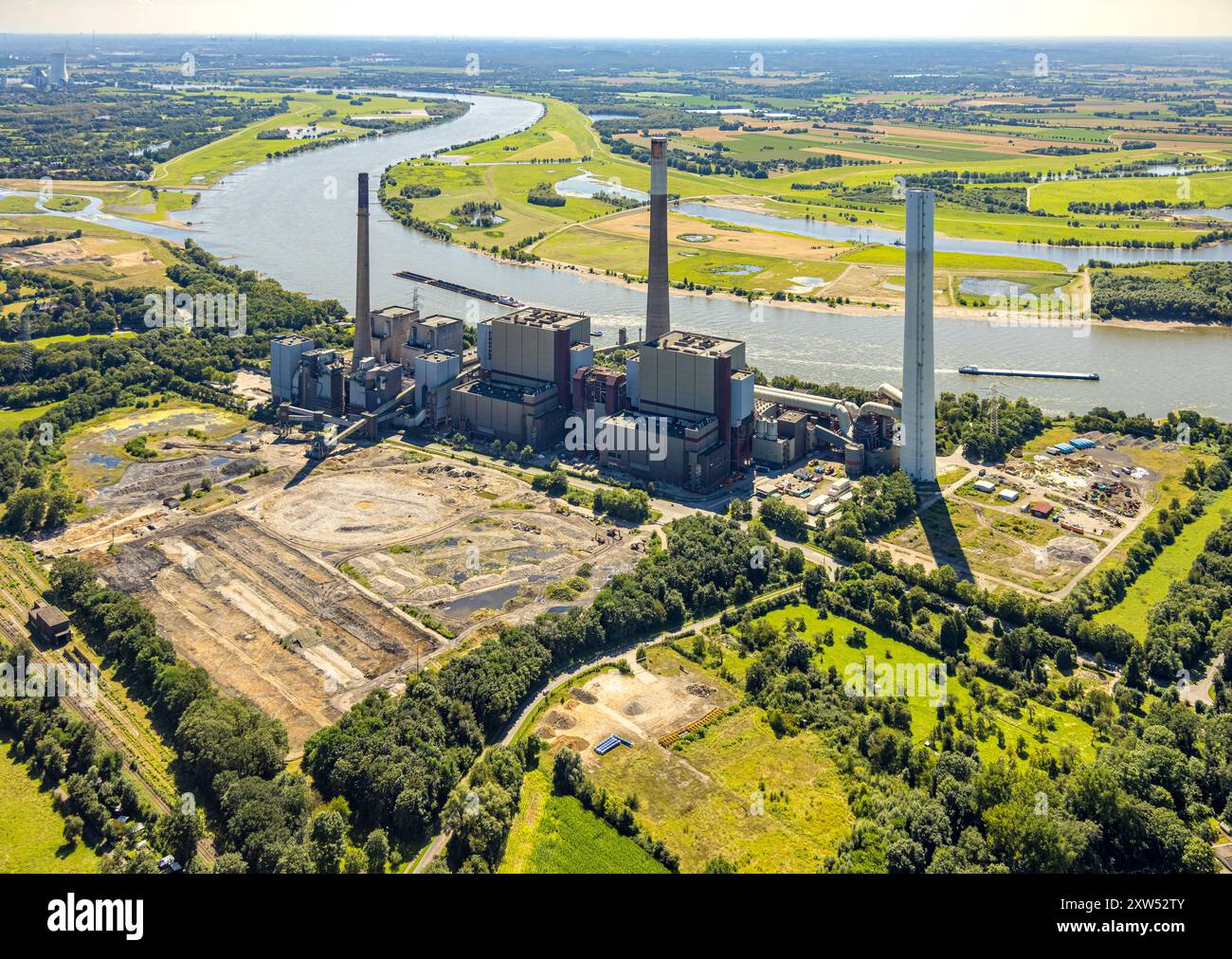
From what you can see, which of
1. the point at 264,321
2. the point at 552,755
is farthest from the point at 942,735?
the point at 264,321

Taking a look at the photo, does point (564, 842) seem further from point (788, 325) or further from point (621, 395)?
point (788, 325)

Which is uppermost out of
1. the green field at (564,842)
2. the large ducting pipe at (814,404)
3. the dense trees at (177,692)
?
the large ducting pipe at (814,404)

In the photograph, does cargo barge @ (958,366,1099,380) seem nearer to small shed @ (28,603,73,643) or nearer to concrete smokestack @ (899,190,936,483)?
concrete smokestack @ (899,190,936,483)

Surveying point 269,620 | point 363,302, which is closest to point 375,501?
point 269,620

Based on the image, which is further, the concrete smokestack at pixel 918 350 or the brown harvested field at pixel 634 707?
the concrete smokestack at pixel 918 350

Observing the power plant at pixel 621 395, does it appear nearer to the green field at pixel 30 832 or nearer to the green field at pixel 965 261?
the green field at pixel 30 832

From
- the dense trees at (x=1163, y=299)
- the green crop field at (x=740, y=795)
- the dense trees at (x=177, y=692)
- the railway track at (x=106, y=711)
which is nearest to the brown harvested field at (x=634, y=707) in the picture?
the green crop field at (x=740, y=795)
